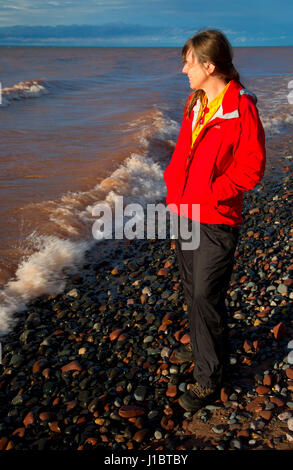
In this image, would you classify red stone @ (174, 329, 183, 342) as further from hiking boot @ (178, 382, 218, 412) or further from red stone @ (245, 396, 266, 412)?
red stone @ (245, 396, 266, 412)

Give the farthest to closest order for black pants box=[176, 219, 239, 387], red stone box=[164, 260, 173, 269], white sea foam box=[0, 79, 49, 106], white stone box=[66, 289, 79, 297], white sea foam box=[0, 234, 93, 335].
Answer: white sea foam box=[0, 79, 49, 106] → red stone box=[164, 260, 173, 269] → white stone box=[66, 289, 79, 297] → white sea foam box=[0, 234, 93, 335] → black pants box=[176, 219, 239, 387]

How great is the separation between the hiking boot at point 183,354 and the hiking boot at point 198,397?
0.55 m

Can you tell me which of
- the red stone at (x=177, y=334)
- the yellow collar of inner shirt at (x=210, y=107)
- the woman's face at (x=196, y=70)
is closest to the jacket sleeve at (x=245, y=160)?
the yellow collar of inner shirt at (x=210, y=107)

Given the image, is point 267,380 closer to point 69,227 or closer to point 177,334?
point 177,334

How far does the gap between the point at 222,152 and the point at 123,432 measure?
2452mm

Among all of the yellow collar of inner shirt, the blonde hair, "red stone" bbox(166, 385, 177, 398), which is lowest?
"red stone" bbox(166, 385, 177, 398)

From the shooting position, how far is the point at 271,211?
7.66 meters

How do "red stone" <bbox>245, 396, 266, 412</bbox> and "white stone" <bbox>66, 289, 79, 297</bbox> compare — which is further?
"white stone" <bbox>66, 289, 79, 297</bbox>

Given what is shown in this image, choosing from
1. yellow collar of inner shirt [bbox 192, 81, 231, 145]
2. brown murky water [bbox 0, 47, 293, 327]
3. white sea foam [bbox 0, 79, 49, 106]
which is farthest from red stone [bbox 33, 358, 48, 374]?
white sea foam [bbox 0, 79, 49, 106]

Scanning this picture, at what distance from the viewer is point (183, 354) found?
4223 mm

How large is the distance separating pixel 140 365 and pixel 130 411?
65 cm

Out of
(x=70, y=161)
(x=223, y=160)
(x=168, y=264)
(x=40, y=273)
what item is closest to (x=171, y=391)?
(x=223, y=160)

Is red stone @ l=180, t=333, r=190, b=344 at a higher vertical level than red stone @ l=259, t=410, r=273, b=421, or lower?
lower

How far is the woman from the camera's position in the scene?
9.29ft
